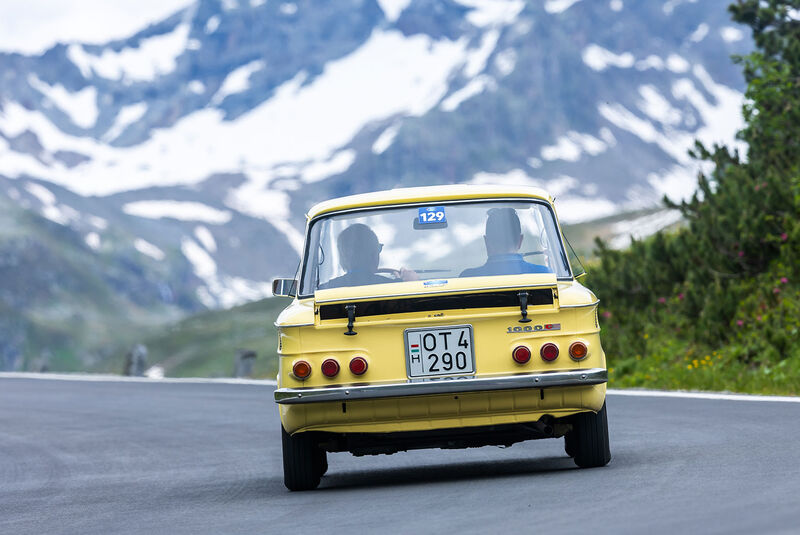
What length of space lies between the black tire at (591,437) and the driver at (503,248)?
0.95 m

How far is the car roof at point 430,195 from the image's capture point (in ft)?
28.0

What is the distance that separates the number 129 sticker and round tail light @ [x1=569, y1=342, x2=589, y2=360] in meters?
1.24

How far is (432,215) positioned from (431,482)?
1.68 m

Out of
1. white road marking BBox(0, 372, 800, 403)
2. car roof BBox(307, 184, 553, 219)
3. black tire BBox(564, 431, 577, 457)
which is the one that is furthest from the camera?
white road marking BBox(0, 372, 800, 403)

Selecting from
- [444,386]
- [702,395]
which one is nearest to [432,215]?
[444,386]

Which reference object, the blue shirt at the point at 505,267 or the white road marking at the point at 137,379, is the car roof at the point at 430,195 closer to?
the blue shirt at the point at 505,267

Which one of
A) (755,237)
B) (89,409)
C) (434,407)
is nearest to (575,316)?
(434,407)

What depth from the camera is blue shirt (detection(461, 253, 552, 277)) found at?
27.0 ft

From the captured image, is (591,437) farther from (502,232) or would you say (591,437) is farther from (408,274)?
(408,274)

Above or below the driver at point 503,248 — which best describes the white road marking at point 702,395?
below

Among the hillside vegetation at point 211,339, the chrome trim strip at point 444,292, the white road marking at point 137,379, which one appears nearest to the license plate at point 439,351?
the chrome trim strip at point 444,292

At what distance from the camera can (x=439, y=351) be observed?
768 cm

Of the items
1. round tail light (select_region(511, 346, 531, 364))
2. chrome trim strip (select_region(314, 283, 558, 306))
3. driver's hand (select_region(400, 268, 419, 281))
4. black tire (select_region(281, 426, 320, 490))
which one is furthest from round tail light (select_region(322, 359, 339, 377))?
round tail light (select_region(511, 346, 531, 364))

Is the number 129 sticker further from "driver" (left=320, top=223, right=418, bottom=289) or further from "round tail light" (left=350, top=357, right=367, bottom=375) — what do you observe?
"round tail light" (left=350, top=357, right=367, bottom=375)
